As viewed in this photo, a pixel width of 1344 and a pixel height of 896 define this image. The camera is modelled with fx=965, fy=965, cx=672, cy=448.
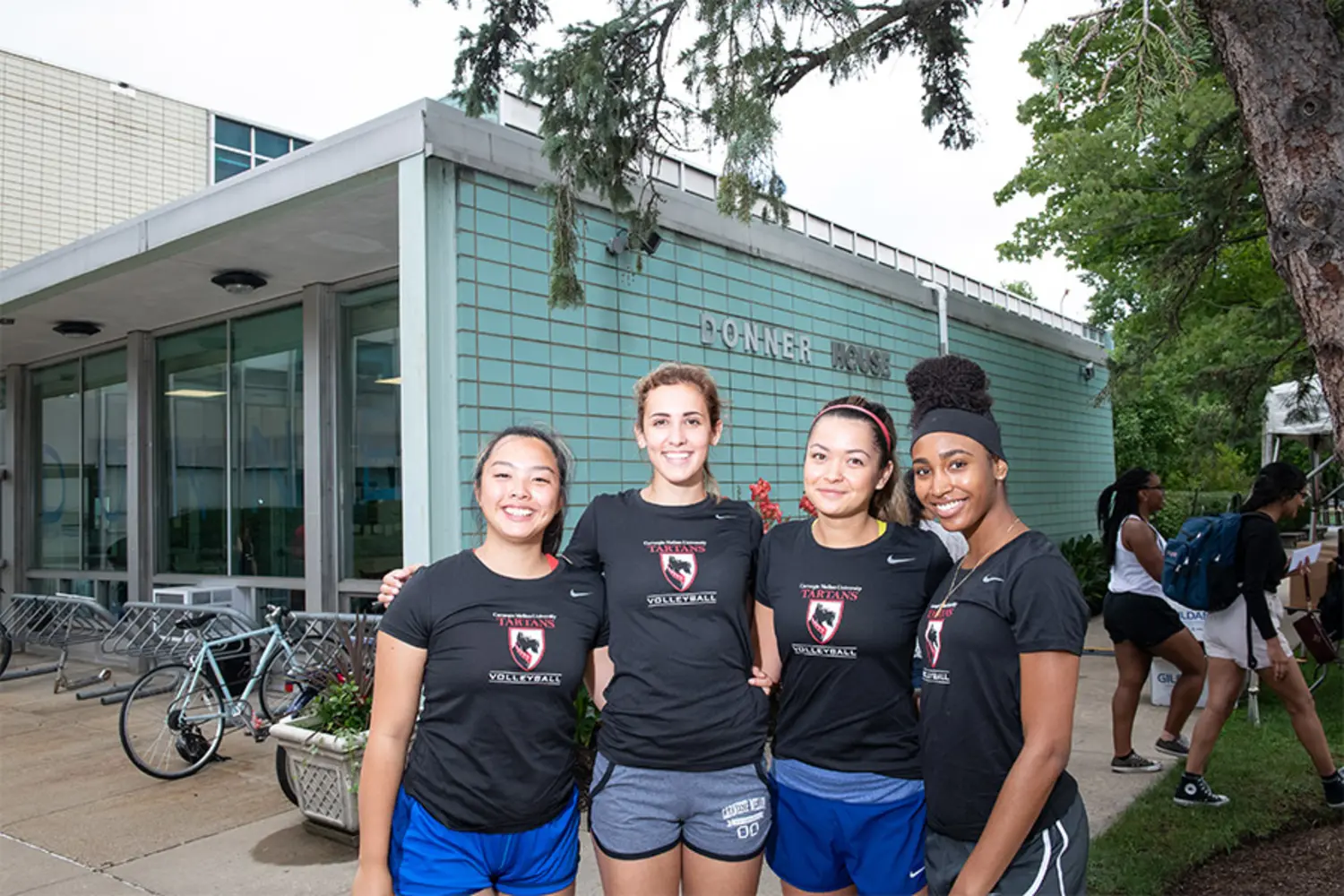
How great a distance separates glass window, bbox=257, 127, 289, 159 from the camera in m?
21.6

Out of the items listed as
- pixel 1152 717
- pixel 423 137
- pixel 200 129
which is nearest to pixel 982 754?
pixel 423 137

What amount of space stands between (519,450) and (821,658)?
35.7 inches

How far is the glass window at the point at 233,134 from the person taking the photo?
798 inches

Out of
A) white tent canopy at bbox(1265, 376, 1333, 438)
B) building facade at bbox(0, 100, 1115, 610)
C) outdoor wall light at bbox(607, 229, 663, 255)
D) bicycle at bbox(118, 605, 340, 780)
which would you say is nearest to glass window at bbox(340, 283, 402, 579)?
building facade at bbox(0, 100, 1115, 610)

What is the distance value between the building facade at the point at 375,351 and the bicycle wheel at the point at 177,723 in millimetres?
1757

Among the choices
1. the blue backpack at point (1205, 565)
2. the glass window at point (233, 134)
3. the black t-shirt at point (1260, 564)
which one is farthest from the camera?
the glass window at point (233, 134)

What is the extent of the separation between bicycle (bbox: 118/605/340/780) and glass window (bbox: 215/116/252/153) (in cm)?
1731

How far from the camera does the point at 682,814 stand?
2.36m

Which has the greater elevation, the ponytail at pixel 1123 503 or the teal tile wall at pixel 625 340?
the teal tile wall at pixel 625 340

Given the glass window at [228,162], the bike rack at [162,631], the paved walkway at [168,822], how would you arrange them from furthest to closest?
the glass window at [228,162], the bike rack at [162,631], the paved walkway at [168,822]

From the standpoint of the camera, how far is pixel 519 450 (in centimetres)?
244

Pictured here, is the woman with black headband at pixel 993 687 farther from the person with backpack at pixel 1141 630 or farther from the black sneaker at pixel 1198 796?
the person with backpack at pixel 1141 630

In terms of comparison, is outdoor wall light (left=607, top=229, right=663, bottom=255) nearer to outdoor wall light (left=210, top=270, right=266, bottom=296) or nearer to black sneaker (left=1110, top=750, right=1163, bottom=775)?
outdoor wall light (left=210, top=270, right=266, bottom=296)

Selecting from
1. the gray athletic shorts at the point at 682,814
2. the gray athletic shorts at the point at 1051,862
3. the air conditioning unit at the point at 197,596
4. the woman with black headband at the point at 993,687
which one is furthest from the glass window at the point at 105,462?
the gray athletic shorts at the point at 1051,862
